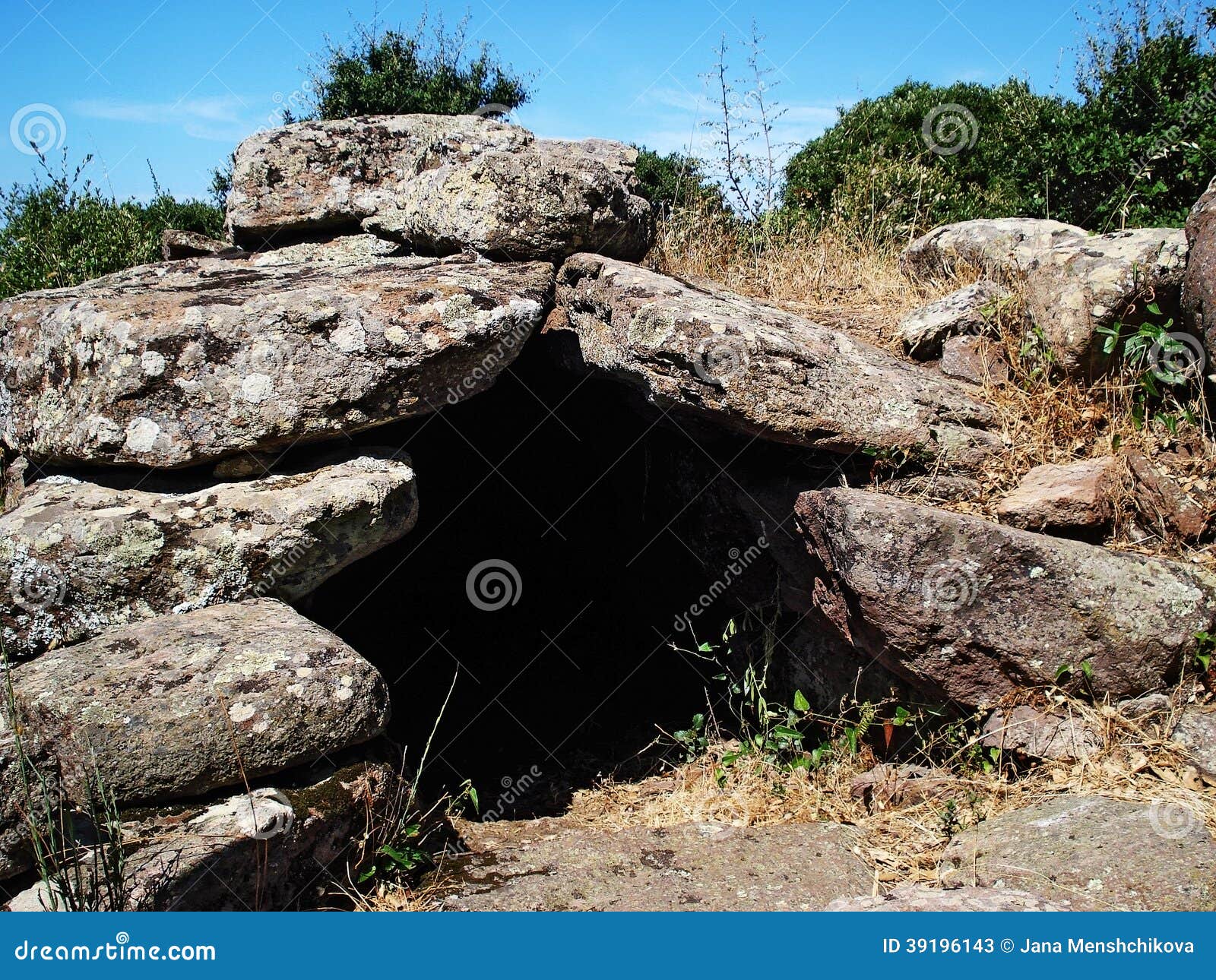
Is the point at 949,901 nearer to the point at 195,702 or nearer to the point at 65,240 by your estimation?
the point at 195,702

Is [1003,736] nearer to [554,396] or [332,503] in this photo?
[332,503]

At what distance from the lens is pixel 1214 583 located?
13.4 ft

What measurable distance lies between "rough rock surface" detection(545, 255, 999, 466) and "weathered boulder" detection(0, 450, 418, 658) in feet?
3.93

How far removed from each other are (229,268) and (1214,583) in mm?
4803

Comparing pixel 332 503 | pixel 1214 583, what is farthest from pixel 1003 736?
pixel 332 503

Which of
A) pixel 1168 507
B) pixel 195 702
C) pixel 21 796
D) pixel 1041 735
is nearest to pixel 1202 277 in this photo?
pixel 1168 507

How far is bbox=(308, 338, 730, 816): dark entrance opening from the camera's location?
5.79 metres

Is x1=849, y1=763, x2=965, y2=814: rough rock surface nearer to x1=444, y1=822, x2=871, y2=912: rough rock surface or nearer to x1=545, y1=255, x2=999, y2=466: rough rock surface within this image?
x1=444, y1=822, x2=871, y2=912: rough rock surface

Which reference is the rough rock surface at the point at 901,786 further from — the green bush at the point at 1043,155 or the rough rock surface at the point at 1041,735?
the green bush at the point at 1043,155

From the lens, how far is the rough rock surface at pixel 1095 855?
123 inches

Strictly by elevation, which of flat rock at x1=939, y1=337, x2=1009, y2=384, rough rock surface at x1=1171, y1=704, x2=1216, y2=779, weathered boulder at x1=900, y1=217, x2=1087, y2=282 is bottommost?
rough rock surface at x1=1171, y1=704, x2=1216, y2=779

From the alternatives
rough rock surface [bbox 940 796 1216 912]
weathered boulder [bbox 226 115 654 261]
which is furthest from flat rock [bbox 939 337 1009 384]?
rough rock surface [bbox 940 796 1216 912]

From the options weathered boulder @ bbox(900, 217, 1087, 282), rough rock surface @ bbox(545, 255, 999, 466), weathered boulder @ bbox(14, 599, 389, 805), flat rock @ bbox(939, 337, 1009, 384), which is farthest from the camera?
weathered boulder @ bbox(900, 217, 1087, 282)

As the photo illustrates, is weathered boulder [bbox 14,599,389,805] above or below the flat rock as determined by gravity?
below
